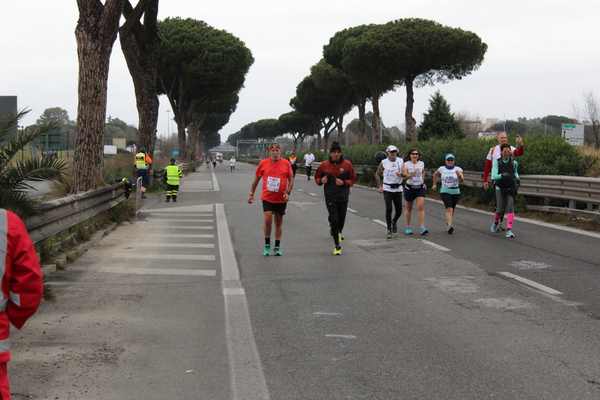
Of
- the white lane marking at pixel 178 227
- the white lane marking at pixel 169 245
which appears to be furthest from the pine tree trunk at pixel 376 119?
the white lane marking at pixel 169 245

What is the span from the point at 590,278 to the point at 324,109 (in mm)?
69090

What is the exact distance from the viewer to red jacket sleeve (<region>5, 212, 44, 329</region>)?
308 centimetres

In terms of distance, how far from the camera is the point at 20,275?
3088mm

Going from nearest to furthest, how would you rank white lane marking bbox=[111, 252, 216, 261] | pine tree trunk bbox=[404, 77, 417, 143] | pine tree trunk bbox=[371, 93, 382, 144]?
white lane marking bbox=[111, 252, 216, 261] < pine tree trunk bbox=[404, 77, 417, 143] < pine tree trunk bbox=[371, 93, 382, 144]

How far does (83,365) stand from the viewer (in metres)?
5.36

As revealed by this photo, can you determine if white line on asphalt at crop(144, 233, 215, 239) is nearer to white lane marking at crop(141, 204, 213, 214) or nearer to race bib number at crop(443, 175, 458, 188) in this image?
race bib number at crop(443, 175, 458, 188)

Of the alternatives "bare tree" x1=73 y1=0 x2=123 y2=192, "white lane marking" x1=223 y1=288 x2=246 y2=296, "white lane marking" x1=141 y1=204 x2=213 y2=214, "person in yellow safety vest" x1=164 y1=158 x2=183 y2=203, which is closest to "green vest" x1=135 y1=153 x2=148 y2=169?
"person in yellow safety vest" x1=164 y1=158 x2=183 y2=203

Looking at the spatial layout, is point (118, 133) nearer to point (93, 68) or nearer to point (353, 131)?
point (353, 131)

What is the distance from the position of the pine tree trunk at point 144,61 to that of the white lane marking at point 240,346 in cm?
1803

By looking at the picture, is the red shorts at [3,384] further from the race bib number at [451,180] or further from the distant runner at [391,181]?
the race bib number at [451,180]

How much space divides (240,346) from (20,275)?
3.00 metres

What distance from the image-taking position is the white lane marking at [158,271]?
382 inches

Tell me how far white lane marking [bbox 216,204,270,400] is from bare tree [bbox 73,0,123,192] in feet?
22.6

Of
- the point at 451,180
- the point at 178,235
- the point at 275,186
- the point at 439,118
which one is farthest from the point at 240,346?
the point at 439,118
